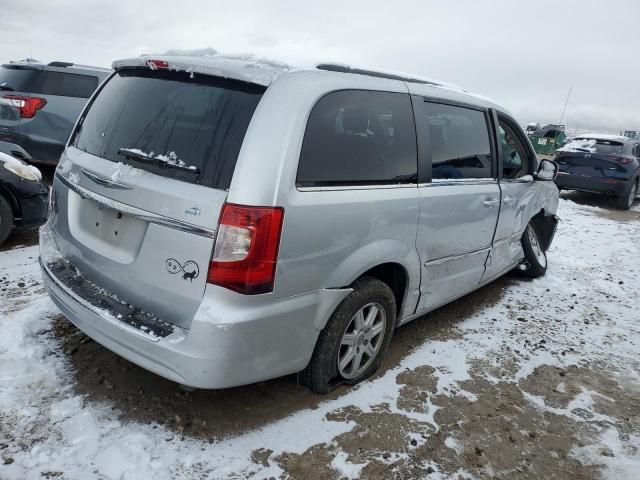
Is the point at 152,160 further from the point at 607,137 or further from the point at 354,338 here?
the point at 607,137

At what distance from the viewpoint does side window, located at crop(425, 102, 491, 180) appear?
309 centimetres

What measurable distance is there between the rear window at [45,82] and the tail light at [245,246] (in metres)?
6.80

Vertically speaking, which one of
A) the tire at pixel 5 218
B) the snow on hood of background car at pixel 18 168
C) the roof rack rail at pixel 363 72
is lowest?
the tire at pixel 5 218

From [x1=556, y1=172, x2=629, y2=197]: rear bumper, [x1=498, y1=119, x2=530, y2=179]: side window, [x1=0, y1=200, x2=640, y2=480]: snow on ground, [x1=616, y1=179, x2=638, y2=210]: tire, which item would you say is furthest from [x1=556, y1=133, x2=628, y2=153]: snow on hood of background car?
[x1=498, y1=119, x2=530, y2=179]: side window

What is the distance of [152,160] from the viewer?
2240mm

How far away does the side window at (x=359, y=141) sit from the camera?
2248 mm

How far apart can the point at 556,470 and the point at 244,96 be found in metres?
2.44

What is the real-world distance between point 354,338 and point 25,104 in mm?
6691

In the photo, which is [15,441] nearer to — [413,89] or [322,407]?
[322,407]

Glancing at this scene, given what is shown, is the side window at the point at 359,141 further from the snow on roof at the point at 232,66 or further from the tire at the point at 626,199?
the tire at the point at 626,199

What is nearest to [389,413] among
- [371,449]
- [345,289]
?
[371,449]

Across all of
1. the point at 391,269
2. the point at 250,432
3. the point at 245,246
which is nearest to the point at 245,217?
the point at 245,246

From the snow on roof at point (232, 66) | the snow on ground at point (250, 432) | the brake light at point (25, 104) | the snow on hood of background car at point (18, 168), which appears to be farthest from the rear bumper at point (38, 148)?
the snow on roof at point (232, 66)

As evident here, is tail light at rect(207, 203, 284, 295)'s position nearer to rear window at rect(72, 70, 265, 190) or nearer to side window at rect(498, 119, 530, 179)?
rear window at rect(72, 70, 265, 190)
